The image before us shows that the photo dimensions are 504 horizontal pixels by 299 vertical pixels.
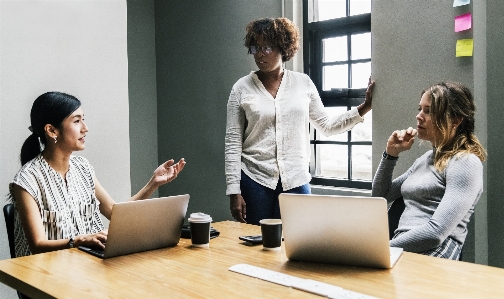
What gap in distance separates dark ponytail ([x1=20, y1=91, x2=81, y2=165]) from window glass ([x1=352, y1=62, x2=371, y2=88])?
1892mm

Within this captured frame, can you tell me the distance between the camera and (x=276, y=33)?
2.74 m

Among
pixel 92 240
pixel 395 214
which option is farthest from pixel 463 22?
pixel 92 240

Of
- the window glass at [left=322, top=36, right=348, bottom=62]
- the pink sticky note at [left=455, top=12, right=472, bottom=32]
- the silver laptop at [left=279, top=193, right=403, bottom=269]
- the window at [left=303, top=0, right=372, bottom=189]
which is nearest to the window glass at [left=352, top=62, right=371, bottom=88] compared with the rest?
the window at [left=303, top=0, right=372, bottom=189]

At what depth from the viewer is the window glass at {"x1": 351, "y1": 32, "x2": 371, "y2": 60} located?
3.28m

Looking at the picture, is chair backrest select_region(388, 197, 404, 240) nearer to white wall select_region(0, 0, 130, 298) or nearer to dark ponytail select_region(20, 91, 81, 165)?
dark ponytail select_region(20, 91, 81, 165)

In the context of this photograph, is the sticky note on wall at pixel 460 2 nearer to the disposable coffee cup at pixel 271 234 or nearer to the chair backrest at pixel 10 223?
the disposable coffee cup at pixel 271 234

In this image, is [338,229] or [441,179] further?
[441,179]

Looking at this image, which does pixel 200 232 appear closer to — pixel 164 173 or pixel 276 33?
pixel 164 173

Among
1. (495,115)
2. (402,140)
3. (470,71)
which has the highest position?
(470,71)

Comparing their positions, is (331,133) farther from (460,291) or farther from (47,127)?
(460,291)

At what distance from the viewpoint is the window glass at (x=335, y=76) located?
3430mm

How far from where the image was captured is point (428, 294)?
3.94 feet

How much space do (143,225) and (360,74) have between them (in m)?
2.12

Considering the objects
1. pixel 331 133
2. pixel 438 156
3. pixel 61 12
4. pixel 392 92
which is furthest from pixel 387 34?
pixel 61 12
